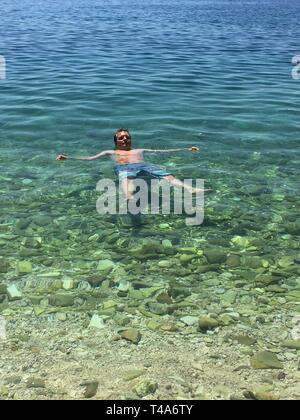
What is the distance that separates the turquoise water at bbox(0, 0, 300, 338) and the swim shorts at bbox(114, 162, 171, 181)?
0.82m

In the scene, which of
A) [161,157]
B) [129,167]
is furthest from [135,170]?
[161,157]

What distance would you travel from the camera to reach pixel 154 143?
15.3m

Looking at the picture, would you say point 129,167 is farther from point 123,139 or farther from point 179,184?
point 179,184

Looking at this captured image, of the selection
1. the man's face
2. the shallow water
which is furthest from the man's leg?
the man's face

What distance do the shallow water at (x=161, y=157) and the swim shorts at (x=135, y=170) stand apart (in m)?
0.72

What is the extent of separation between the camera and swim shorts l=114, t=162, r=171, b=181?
462 inches

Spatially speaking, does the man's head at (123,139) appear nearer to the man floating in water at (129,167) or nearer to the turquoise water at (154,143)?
the man floating in water at (129,167)

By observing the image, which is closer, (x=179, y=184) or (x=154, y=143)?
(x=179, y=184)

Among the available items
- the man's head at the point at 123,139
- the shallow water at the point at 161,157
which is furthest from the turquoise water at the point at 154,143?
the man's head at the point at 123,139

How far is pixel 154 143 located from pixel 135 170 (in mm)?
3482

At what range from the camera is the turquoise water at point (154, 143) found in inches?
364

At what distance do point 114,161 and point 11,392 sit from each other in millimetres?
8496

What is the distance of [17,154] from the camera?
14.2 meters

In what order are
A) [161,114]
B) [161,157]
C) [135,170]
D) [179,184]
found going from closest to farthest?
A: [179,184]
[135,170]
[161,157]
[161,114]
